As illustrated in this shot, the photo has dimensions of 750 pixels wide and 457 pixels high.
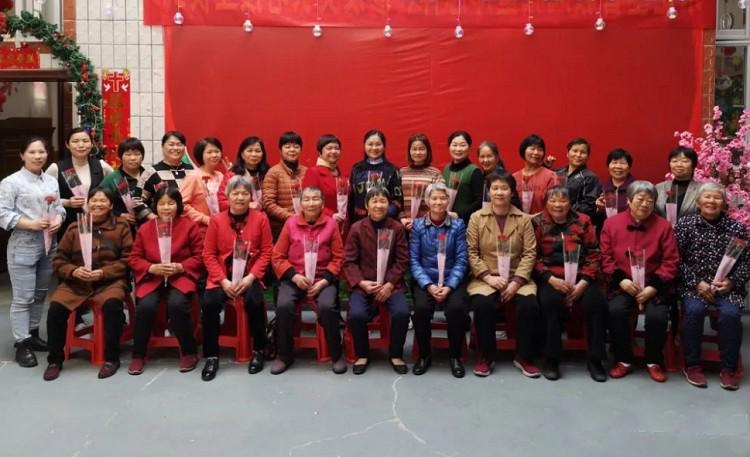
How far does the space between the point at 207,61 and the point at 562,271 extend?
3129 mm

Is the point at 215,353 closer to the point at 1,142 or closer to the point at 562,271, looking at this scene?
the point at 562,271

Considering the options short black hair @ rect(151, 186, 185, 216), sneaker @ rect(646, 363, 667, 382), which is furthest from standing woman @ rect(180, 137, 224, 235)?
sneaker @ rect(646, 363, 667, 382)

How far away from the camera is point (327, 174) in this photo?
4.67 metres

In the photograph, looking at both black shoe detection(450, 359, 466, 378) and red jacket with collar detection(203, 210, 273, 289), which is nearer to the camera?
black shoe detection(450, 359, 466, 378)

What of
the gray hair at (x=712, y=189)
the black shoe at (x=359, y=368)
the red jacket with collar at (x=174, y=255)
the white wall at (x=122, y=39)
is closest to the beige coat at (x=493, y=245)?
the black shoe at (x=359, y=368)

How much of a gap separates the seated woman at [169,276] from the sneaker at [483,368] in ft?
5.29

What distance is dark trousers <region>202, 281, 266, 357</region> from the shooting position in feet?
12.9

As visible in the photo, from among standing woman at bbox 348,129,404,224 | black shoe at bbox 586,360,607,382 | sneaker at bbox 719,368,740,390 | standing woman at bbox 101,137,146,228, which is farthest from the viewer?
standing woman at bbox 348,129,404,224

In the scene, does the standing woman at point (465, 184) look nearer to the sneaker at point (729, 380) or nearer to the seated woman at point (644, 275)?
the seated woman at point (644, 275)

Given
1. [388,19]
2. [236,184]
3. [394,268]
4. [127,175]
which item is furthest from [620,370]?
[127,175]

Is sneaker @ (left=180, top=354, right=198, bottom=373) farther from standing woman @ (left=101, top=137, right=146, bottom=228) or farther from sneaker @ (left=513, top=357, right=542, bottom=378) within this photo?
sneaker @ (left=513, top=357, right=542, bottom=378)

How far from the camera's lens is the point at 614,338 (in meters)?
3.90

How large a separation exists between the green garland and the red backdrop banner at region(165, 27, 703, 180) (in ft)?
1.81

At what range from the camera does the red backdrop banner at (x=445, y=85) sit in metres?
5.35
